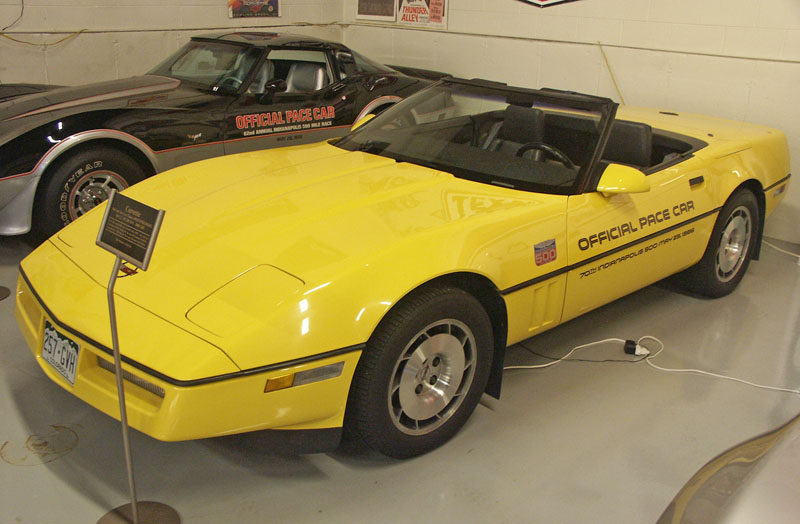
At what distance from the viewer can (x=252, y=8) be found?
8.02m

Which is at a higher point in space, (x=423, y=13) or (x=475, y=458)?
(x=423, y=13)

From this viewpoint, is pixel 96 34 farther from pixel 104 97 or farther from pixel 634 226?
pixel 634 226

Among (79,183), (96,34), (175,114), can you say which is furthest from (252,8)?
(79,183)

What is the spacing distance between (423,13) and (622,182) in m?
5.21

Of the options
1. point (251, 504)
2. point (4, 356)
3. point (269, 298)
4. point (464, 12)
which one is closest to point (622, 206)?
point (269, 298)

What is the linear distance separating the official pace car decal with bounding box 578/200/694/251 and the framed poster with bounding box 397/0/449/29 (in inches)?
181

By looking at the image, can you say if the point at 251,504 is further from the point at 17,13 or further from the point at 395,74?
the point at 17,13

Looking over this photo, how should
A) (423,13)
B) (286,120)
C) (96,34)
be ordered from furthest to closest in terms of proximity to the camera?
(423,13) → (96,34) → (286,120)

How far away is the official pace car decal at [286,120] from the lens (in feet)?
17.1

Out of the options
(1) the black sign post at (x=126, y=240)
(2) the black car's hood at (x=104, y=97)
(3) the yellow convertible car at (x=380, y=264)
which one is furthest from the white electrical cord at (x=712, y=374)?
(2) the black car's hood at (x=104, y=97)

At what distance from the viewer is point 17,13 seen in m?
6.34

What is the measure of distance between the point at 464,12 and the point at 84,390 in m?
5.97

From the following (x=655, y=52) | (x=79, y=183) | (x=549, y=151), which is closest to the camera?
(x=549, y=151)

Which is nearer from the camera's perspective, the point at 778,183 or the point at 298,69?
the point at 778,183
